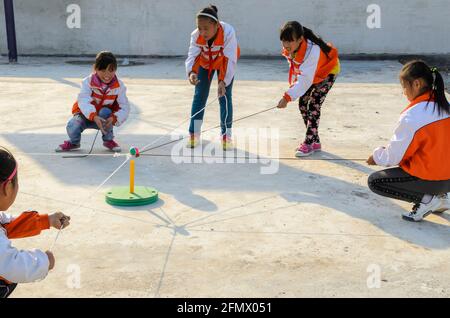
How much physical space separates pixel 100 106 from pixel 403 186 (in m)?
2.74

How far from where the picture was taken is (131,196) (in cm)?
409

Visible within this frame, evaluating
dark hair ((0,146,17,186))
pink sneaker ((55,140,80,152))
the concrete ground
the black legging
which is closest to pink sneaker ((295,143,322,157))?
the concrete ground

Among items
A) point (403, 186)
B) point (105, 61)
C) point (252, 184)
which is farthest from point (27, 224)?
point (105, 61)

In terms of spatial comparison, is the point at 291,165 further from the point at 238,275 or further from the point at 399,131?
the point at 238,275

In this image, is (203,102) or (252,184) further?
(203,102)

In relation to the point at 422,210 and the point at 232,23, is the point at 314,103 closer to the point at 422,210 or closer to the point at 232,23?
the point at 422,210

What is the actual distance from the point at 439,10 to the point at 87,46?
736 cm

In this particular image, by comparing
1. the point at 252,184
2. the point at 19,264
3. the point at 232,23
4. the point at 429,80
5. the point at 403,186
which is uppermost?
the point at 429,80

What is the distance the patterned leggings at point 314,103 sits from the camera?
5336mm

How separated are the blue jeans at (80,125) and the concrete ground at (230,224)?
22cm

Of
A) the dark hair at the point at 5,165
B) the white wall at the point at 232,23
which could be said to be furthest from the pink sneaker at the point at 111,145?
the white wall at the point at 232,23

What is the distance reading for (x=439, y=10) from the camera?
12859mm

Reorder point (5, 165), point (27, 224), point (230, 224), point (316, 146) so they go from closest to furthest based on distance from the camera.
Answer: point (5, 165), point (27, 224), point (230, 224), point (316, 146)

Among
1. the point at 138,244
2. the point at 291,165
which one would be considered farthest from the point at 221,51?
the point at 138,244
